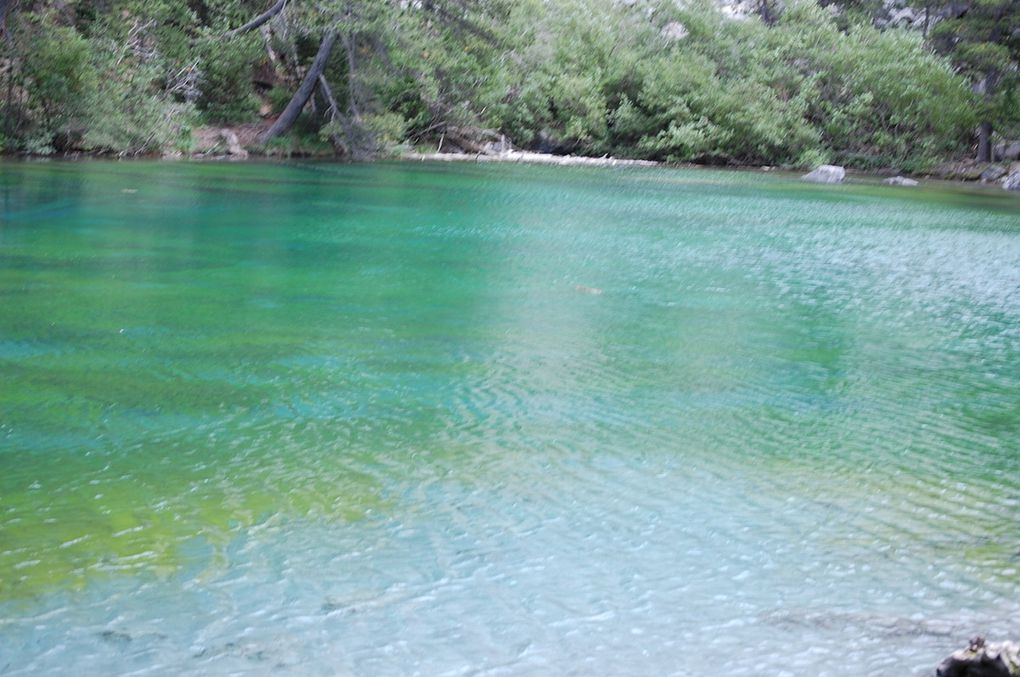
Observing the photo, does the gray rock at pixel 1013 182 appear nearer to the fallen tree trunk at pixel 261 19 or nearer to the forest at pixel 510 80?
the forest at pixel 510 80

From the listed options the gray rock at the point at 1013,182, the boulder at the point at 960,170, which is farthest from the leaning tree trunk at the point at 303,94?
the boulder at the point at 960,170

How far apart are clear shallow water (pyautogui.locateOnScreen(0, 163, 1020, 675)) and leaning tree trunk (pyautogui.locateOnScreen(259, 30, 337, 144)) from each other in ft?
51.3

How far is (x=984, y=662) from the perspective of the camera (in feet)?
10.1

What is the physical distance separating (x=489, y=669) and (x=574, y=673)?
28cm

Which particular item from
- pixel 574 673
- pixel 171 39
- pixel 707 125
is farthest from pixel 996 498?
pixel 707 125

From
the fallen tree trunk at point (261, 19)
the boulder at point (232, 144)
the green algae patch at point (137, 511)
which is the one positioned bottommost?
the green algae patch at point (137, 511)

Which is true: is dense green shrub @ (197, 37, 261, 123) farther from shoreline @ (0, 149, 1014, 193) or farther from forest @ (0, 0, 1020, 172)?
shoreline @ (0, 149, 1014, 193)

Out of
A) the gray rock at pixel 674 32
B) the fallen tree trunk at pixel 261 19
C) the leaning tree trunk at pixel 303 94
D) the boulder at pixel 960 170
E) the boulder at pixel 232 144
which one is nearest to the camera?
the boulder at pixel 232 144

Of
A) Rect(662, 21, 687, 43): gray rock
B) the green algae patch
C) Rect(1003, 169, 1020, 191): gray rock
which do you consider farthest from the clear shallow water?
Rect(662, 21, 687, 43): gray rock

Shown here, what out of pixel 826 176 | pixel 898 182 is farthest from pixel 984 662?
pixel 898 182

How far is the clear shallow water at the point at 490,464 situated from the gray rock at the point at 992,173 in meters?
21.4

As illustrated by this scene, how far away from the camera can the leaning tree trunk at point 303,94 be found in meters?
27.0

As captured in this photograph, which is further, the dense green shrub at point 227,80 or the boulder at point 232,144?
the dense green shrub at point 227,80

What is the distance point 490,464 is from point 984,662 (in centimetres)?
290
